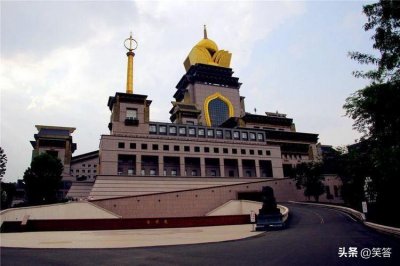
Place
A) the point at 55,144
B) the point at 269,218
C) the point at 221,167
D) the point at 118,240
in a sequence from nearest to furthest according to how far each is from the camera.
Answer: the point at 118,240, the point at 269,218, the point at 221,167, the point at 55,144

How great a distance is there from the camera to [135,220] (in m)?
37.9

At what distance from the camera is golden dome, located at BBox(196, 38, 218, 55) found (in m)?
115

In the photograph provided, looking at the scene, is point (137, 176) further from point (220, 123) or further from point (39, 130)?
point (220, 123)

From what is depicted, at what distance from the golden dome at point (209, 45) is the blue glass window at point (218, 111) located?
2308 cm

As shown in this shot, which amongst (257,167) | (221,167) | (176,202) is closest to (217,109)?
(257,167)

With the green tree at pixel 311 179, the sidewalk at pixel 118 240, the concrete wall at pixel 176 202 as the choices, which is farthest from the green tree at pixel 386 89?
the green tree at pixel 311 179

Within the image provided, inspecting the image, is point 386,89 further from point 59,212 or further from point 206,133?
point 206,133

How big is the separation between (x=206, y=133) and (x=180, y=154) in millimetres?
10056

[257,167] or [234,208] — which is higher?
[257,167]

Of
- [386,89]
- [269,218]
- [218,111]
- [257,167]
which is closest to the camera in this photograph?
[386,89]

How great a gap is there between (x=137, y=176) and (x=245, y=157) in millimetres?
26595

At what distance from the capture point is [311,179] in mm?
61156

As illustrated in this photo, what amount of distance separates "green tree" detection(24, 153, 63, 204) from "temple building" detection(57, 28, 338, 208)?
7002 mm

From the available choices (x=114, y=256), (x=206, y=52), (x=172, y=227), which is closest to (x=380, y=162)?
(x=114, y=256)
